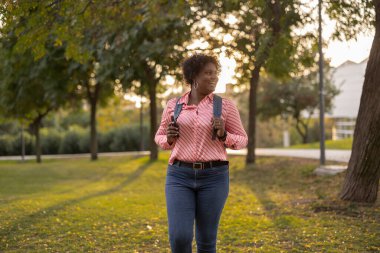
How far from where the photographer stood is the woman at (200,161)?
4.00 metres

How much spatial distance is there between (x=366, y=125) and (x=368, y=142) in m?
0.29

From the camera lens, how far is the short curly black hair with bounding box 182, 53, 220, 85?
4.24 metres

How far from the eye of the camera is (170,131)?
4031 mm

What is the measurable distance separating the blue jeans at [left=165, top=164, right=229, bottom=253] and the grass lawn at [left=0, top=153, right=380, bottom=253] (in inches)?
105

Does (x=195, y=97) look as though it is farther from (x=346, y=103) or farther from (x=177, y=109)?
(x=346, y=103)

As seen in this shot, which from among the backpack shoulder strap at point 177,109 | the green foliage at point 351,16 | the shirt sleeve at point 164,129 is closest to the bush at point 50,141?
the green foliage at point 351,16

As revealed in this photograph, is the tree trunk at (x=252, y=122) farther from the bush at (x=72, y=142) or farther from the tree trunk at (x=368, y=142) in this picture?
the bush at (x=72, y=142)

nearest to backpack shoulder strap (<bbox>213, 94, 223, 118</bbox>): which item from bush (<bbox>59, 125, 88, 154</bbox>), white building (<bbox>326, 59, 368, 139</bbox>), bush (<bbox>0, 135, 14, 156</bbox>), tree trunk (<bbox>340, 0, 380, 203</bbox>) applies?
tree trunk (<bbox>340, 0, 380, 203</bbox>)

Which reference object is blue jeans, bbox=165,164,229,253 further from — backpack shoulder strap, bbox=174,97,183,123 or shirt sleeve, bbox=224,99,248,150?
backpack shoulder strap, bbox=174,97,183,123

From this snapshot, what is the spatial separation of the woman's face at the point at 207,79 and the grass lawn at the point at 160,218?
3.03 m

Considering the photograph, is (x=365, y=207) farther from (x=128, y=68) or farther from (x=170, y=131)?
(x=128, y=68)

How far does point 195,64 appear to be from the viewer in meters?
4.26

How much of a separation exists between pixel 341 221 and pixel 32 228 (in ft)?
15.3

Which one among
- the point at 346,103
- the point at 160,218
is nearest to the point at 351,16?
the point at 160,218
